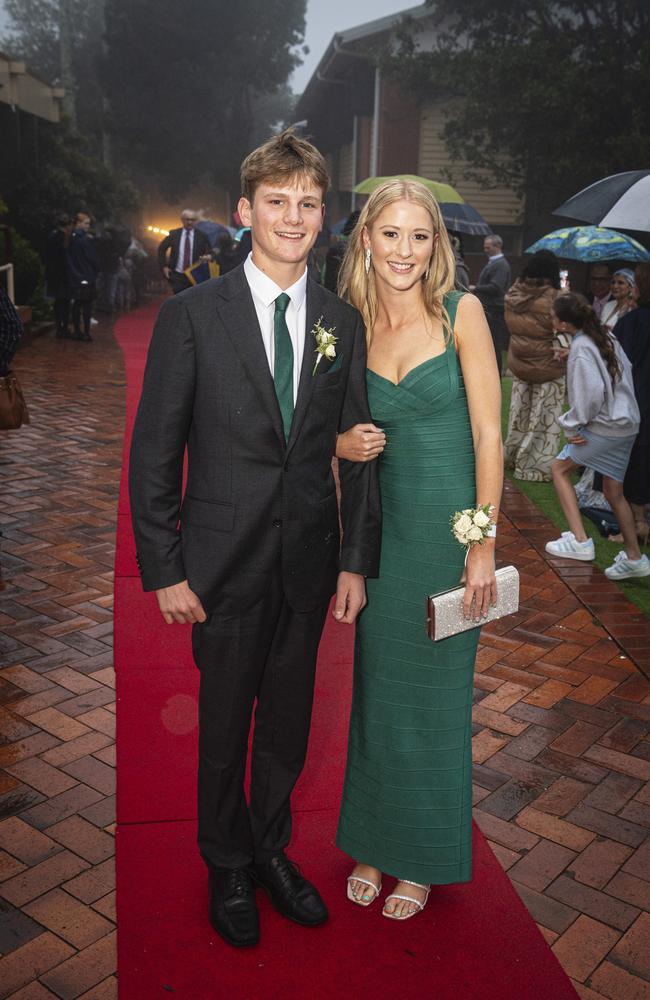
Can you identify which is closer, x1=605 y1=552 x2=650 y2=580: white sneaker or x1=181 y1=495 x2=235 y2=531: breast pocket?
x1=181 y1=495 x2=235 y2=531: breast pocket

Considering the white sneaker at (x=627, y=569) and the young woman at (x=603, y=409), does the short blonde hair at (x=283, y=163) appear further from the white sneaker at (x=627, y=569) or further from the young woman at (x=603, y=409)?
the white sneaker at (x=627, y=569)

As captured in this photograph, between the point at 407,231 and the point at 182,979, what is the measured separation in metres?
2.08

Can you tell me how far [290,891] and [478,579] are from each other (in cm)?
106

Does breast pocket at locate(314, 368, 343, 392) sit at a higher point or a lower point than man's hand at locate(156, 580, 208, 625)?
higher

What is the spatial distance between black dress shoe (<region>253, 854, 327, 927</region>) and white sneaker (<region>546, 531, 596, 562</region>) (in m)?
3.72

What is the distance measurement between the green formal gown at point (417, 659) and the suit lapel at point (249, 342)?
1.29ft

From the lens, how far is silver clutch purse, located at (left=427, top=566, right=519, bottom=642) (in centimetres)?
259

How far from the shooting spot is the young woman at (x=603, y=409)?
5.67 metres

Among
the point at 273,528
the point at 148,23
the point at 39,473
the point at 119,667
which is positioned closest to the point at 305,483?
the point at 273,528

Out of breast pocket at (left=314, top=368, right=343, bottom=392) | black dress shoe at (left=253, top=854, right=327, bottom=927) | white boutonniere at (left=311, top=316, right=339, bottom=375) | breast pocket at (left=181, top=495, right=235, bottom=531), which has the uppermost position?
white boutonniere at (left=311, top=316, right=339, bottom=375)

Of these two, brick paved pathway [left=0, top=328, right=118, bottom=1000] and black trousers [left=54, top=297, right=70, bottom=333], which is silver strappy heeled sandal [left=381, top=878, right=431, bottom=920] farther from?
black trousers [left=54, top=297, right=70, bottom=333]

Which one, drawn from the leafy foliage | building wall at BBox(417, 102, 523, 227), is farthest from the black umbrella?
building wall at BBox(417, 102, 523, 227)

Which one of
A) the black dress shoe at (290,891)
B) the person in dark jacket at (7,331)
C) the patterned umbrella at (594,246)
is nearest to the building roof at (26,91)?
the patterned umbrella at (594,246)

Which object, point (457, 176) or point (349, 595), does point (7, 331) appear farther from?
point (457, 176)
